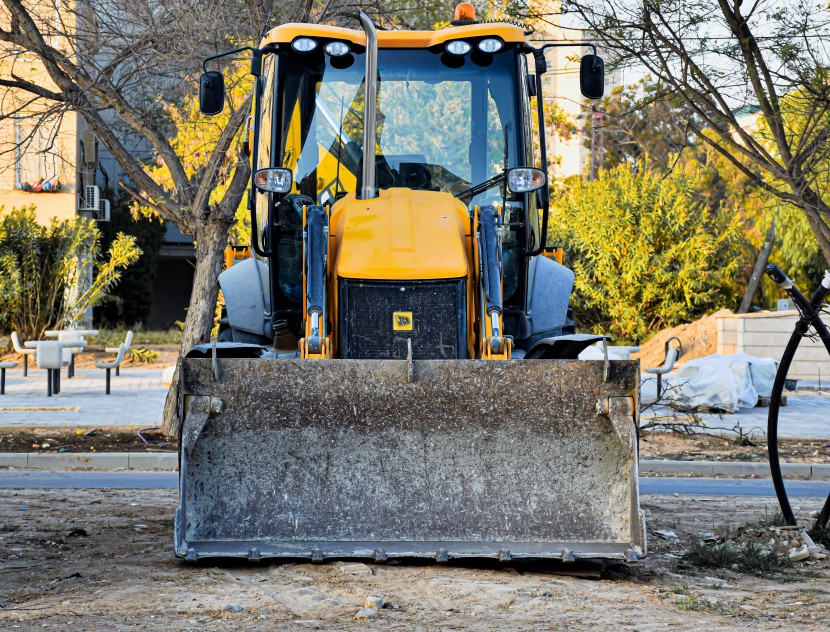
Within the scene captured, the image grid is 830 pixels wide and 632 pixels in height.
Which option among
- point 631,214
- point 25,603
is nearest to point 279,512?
point 25,603

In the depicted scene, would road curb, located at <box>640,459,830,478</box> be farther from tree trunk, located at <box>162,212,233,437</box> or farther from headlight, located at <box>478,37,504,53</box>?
headlight, located at <box>478,37,504,53</box>

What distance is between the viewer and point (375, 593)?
17.4ft

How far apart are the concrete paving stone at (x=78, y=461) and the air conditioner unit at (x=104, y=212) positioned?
71.2ft

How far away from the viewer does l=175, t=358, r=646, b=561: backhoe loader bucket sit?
5828mm

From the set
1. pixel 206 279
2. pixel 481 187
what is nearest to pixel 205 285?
pixel 206 279

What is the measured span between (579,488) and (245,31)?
308 inches

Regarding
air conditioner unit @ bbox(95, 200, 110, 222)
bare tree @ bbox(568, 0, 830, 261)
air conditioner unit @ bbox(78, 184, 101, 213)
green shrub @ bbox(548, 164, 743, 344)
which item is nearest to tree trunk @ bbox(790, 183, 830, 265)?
bare tree @ bbox(568, 0, 830, 261)

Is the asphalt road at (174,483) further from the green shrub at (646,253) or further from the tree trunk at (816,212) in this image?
the green shrub at (646,253)

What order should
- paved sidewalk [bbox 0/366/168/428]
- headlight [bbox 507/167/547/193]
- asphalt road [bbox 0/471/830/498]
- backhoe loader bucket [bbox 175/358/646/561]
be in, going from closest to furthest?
1. backhoe loader bucket [bbox 175/358/646/561]
2. headlight [bbox 507/167/547/193]
3. asphalt road [bbox 0/471/830/498]
4. paved sidewalk [bbox 0/366/168/428]

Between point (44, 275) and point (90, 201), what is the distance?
652cm

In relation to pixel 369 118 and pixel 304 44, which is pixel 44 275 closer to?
pixel 304 44

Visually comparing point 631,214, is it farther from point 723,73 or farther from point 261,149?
point 261,149

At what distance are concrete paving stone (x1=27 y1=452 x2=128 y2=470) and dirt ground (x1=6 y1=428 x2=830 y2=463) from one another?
0.51 m

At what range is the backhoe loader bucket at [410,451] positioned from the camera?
5828 millimetres
